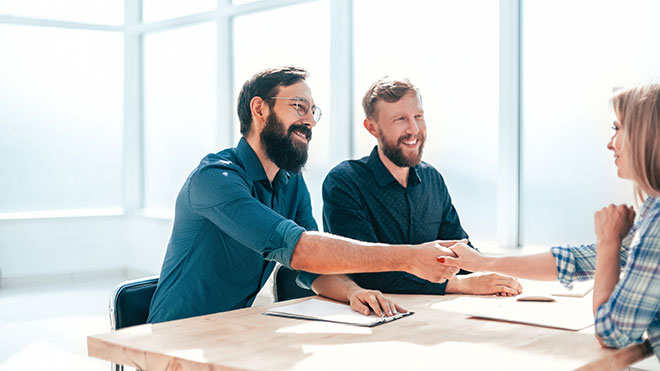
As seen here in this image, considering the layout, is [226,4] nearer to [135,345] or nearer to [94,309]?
[94,309]

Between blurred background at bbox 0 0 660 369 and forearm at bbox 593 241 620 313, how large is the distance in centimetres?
108

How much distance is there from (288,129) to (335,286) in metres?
0.60

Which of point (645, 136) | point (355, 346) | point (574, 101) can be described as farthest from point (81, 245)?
point (645, 136)

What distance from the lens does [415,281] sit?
85.0 inches

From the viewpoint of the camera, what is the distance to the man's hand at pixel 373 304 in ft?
5.81

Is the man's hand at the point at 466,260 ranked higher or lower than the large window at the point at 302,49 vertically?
lower

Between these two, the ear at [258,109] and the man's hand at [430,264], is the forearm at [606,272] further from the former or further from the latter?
the ear at [258,109]

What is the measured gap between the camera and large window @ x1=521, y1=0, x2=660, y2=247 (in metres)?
3.52

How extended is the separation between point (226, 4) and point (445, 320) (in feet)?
15.4

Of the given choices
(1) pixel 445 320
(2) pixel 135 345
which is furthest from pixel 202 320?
(1) pixel 445 320

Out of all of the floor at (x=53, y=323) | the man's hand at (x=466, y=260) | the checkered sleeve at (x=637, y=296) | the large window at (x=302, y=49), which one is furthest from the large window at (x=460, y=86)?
the checkered sleeve at (x=637, y=296)

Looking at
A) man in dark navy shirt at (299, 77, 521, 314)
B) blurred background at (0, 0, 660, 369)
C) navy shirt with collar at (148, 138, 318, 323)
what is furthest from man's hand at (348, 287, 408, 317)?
blurred background at (0, 0, 660, 369)

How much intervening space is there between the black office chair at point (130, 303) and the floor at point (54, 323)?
1792 millimetres

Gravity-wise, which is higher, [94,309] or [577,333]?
[577,333]
